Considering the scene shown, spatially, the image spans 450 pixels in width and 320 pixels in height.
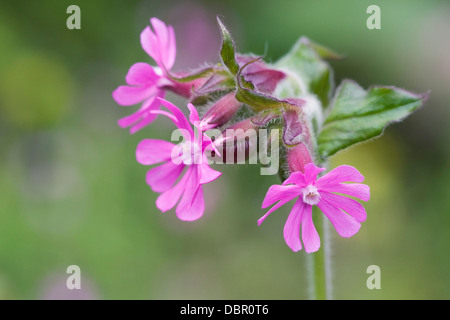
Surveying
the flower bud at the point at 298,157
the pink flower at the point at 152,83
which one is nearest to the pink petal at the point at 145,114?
the pink flower at the point at 152,83

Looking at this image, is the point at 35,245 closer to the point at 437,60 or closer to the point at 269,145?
the point at 269,145

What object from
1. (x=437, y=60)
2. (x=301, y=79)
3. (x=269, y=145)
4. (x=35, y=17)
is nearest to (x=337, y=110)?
(x=301, y=79)

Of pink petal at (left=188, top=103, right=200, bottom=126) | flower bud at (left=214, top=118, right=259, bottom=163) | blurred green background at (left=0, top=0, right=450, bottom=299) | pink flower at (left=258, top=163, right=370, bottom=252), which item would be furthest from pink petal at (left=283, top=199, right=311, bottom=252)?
blurred green background at (left=0, top=0, right=450, bottom=299)

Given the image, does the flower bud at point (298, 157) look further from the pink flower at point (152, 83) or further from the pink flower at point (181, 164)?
the pink flower at point (152, 83)

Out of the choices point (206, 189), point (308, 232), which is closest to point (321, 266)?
point (308, 232)

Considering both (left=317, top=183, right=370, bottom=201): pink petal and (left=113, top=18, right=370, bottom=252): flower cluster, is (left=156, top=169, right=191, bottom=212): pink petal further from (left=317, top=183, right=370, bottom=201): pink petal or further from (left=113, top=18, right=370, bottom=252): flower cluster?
(left=317, top=183, right=370, bottom=201): pink petal

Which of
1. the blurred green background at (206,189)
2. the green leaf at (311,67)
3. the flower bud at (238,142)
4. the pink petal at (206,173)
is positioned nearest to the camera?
the pink petal at (206,173)

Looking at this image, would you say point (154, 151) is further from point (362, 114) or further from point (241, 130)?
point (362, 114)
